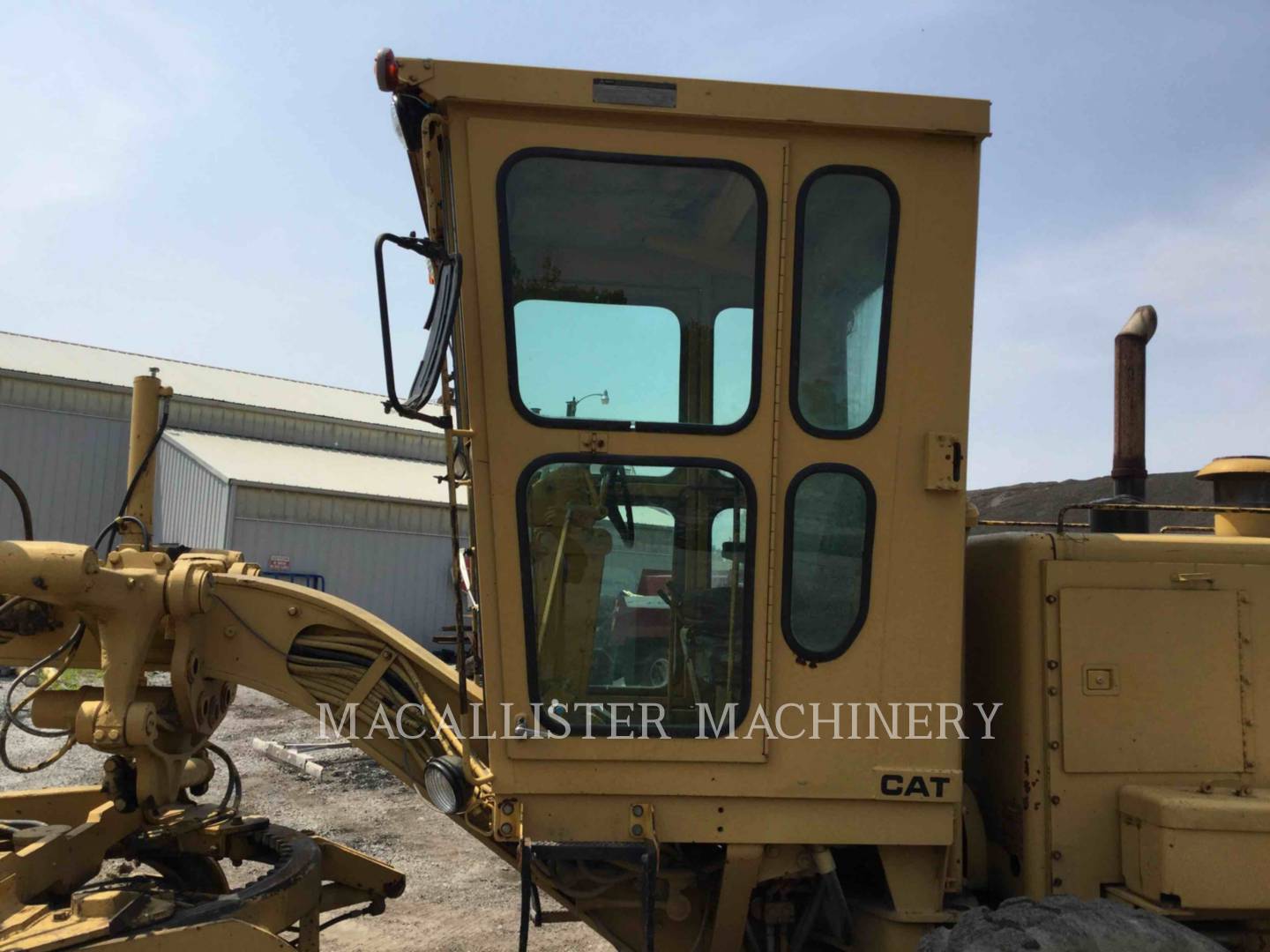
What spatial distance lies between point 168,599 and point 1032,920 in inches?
99.8

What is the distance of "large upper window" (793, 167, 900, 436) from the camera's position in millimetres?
2750

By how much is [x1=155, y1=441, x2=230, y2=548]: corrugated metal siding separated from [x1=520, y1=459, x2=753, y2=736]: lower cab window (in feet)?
55.4

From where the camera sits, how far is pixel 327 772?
30.1ft

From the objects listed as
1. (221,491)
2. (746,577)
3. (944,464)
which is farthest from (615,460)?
(221,491)

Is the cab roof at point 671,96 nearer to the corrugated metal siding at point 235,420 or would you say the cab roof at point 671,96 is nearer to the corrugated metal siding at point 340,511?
the corrugated metal siding at point 235,420

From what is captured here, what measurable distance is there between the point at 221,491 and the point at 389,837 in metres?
12.8

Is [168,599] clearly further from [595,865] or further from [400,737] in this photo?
[595,865]

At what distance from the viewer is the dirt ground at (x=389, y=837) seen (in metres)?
5.38

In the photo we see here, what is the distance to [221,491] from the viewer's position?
18.6m

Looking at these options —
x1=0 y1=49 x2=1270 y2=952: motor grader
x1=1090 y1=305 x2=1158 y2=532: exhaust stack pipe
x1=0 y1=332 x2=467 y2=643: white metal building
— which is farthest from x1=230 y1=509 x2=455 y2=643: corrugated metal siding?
x1=0 y1=49 x2=1270 y2=952: motor grader

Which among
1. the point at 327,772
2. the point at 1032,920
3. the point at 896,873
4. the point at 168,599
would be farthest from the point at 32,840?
the point at 327,772

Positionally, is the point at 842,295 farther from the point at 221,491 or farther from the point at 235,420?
the point at 235,420

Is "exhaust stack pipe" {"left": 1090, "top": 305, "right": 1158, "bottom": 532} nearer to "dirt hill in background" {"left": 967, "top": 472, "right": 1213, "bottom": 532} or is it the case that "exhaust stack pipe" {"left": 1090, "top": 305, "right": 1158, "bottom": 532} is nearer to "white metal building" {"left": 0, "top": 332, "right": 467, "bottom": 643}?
"dirt hill in background" {"left": 967, "top": 472, "right": 1213, "bottom": 532}

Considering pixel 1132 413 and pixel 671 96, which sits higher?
pixel 671 96
